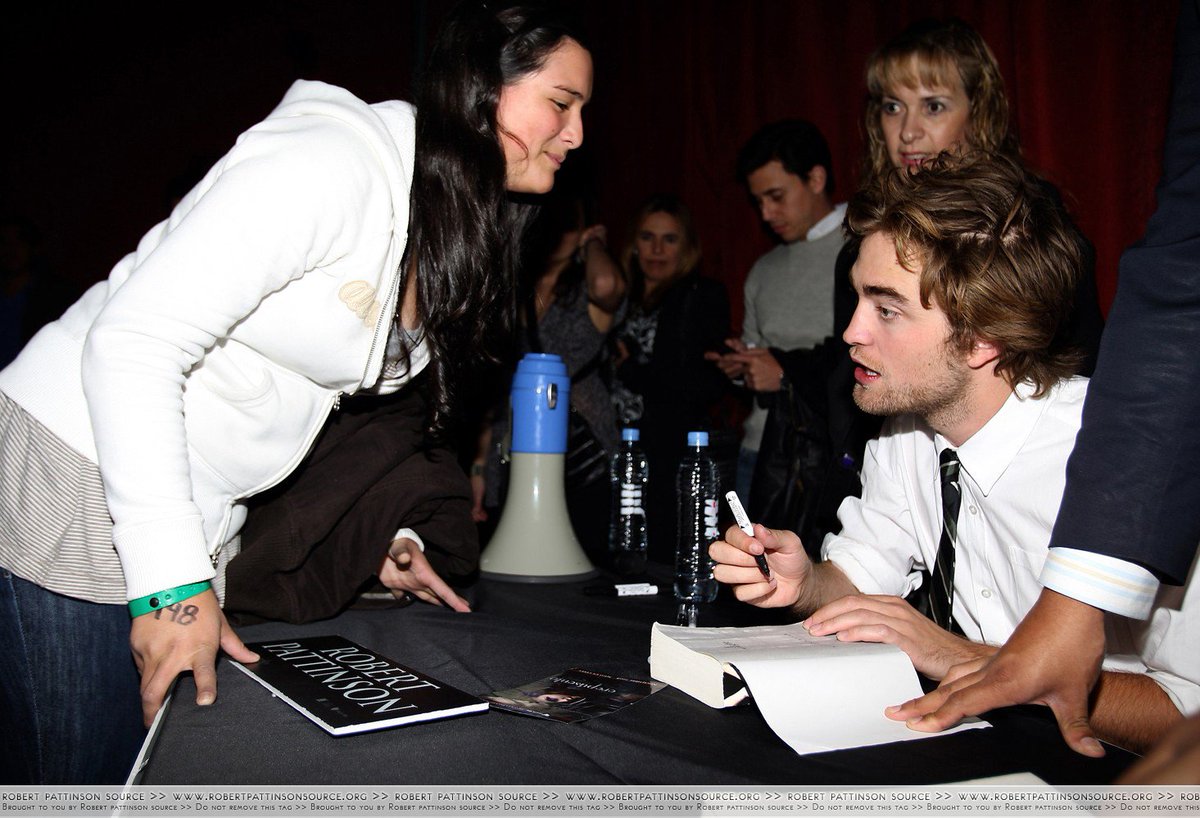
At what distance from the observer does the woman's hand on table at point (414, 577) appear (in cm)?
136

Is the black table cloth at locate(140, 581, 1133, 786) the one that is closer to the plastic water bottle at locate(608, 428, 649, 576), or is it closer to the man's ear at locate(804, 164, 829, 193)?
the plastic water bottle at locate(608, 428, 649, 576)

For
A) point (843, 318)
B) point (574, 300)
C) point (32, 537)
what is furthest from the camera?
point (574, 300)

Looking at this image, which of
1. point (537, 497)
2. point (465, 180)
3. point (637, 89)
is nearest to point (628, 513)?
point (537, 497)

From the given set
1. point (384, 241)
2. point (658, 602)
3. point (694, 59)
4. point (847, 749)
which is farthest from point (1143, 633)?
point (694, 59)

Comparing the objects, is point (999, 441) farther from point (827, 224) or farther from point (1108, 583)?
point (827, 224)

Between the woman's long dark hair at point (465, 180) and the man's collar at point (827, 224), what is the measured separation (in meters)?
1.61

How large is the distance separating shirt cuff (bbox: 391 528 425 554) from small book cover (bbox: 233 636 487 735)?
340 mm

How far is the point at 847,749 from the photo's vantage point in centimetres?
76

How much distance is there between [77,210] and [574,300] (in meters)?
3.51

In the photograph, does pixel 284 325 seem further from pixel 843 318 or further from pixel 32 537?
pixel 843 318

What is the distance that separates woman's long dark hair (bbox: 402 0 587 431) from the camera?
1.22m

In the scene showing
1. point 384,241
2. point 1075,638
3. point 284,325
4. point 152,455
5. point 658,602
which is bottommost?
point 658,602

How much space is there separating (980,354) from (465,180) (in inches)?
32.4

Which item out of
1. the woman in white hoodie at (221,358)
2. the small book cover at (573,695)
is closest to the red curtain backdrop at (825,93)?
the woman in white hoodie at (221,358)
